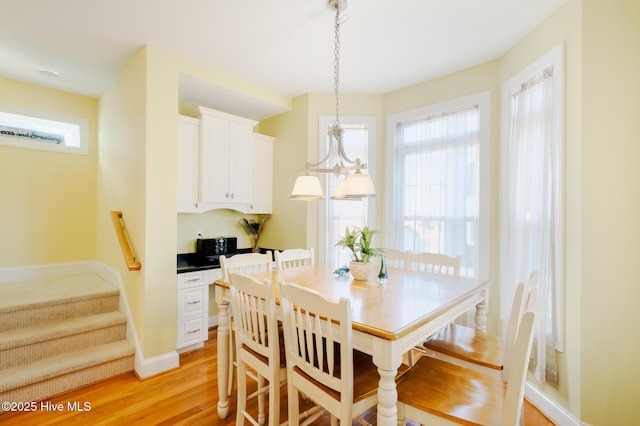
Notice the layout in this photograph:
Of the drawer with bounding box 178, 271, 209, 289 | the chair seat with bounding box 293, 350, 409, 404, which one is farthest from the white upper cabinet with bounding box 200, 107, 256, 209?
the chair seat with bounding box 293, 350, 409, 404

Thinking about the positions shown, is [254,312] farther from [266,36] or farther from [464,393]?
[266,36]

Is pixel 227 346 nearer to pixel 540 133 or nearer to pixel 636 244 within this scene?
pixel 636 244

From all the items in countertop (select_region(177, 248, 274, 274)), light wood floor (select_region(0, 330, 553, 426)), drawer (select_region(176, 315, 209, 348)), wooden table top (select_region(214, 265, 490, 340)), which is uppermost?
wooden table top (select_region(214, 265, 490, 340))

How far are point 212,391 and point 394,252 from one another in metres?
1.89

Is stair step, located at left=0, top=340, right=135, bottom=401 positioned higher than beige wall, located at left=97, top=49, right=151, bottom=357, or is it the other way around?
beige wall, located at left=97, top=49, right=151, bottom=357

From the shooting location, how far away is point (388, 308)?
1.49 m

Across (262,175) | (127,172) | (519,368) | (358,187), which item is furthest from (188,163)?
(519,368)

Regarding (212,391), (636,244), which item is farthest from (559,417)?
(212,391)

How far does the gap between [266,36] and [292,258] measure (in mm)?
1903

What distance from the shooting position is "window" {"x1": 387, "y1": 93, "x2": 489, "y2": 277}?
2.80m

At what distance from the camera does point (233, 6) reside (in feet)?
6.72

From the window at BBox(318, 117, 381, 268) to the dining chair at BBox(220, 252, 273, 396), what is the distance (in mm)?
1191

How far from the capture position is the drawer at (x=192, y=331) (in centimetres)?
282

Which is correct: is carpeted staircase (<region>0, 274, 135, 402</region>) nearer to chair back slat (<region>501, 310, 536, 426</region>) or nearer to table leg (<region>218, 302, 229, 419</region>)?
table leg (<region>218, 302, 229, 419</region>)
